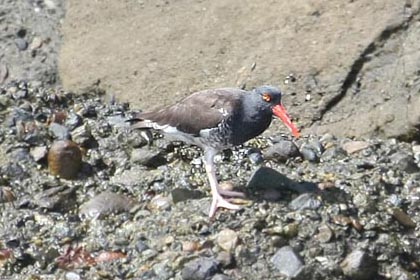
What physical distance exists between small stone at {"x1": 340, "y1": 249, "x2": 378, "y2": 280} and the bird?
94 centimetres

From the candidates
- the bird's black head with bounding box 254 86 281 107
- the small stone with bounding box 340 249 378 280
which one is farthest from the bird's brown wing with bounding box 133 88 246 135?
the small stone with bounding box 340 249 378 280

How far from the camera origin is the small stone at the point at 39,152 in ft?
31.0

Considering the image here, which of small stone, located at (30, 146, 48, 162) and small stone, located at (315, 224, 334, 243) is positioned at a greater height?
small stone, located at (30, 146, 48, 162)

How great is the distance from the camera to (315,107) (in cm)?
970

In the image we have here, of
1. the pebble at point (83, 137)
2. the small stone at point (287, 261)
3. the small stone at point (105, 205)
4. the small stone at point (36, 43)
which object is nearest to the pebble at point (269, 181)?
the small stone at point (287, 261)

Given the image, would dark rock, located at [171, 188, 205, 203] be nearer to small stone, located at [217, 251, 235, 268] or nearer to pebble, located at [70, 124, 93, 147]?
small stone, located at [217, 251, 235, 268]

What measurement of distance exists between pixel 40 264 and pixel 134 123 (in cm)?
147

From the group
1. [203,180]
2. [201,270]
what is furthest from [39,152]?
[201,270]

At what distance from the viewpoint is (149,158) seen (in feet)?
30.9

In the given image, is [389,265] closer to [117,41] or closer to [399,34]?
[399,34]

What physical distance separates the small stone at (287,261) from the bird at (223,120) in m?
0.56

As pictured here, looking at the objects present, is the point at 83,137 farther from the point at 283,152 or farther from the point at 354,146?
the point at 354,146

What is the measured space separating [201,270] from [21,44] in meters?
3.98

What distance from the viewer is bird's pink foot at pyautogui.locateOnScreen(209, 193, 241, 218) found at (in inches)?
329
